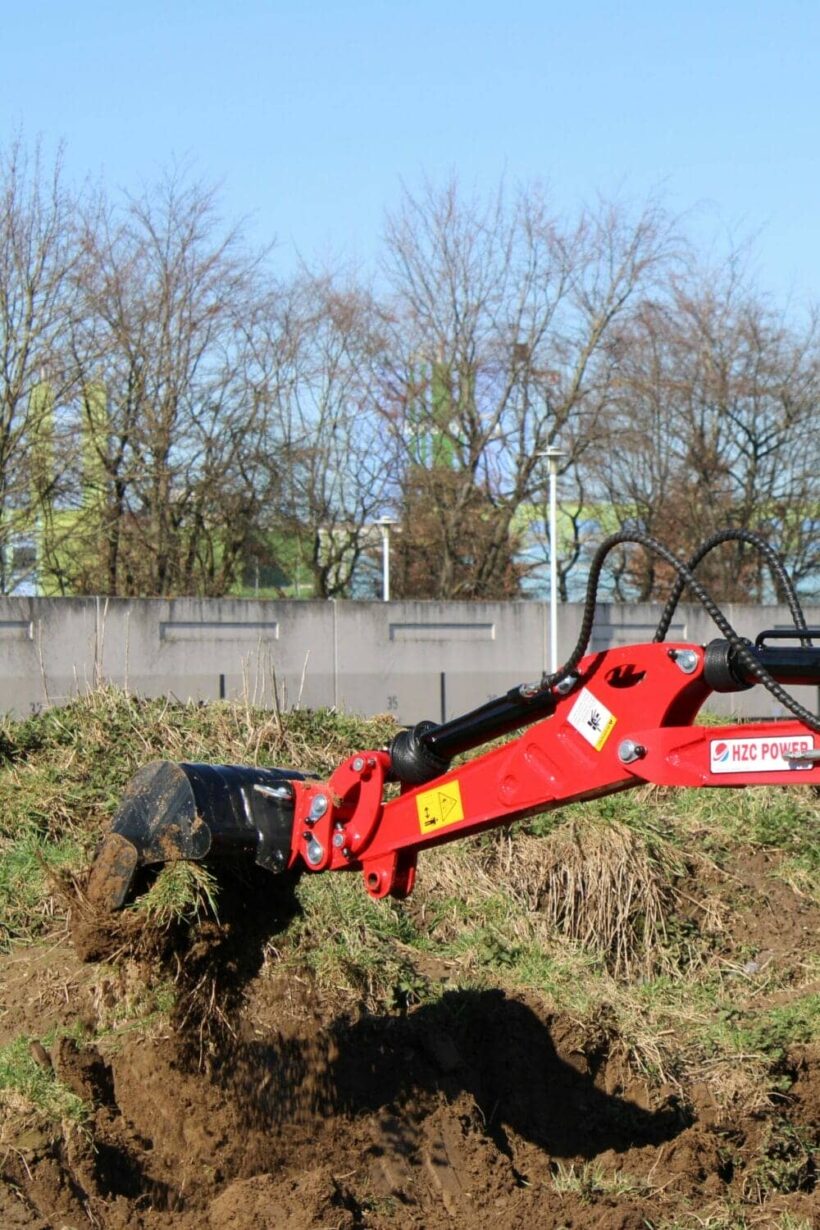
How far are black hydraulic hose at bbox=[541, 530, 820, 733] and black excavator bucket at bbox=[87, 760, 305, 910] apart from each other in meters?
1.35

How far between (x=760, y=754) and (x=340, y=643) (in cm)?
2384

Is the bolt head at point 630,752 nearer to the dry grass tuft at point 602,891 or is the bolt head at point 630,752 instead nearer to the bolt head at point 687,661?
the bolt head at point 687,661

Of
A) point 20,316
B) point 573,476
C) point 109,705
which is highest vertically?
point 20,316

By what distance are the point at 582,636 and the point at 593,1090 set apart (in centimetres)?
317

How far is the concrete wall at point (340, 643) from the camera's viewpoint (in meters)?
25.0

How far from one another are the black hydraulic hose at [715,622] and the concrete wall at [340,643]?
1876cm

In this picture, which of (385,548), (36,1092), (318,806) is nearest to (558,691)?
(318,806)

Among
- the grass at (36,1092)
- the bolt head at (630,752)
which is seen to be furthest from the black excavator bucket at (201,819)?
the bolt head at (630,752)

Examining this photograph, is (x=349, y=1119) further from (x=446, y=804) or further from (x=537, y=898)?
(x=537, y=898)

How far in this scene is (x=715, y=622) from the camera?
4781 millimetres

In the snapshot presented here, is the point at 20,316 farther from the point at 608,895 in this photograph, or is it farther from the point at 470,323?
the point at 608,895

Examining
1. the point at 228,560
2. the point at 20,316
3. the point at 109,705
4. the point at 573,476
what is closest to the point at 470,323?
the point at 573,476

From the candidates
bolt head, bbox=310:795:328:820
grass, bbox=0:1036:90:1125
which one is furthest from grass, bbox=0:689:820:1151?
bolt head, bbox=310:795:328:820

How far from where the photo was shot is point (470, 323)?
38938 millimetres
